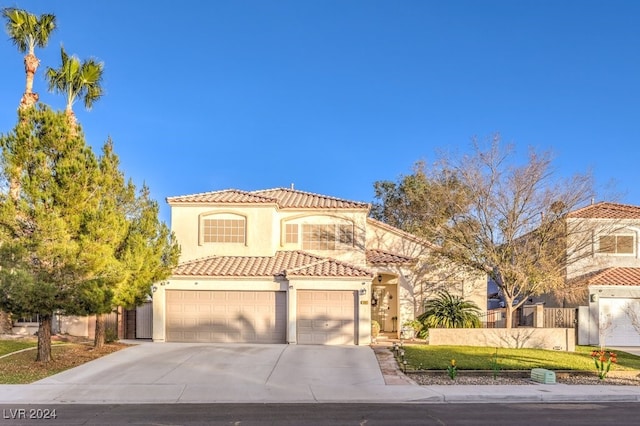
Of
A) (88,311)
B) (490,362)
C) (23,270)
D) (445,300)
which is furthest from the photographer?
(445,300)

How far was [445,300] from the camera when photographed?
26188mm

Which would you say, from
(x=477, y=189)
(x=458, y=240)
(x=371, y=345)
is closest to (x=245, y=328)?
(x=371, y=345)

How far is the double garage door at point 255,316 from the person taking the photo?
23828 millimetres

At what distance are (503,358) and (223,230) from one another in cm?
1376

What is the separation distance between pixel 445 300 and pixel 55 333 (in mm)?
17267

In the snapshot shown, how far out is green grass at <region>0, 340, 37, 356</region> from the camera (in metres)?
19.7

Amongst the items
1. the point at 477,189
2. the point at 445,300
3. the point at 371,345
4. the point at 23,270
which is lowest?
the point at 371,345

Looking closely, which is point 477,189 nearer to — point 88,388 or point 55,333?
point 88,388

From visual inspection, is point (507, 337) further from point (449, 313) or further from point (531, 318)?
point (531, 318)

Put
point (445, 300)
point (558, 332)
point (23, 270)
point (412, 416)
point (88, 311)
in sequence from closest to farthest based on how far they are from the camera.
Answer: point (412, 416) < point (23, 270) < point (88, 311) < point (558, 332) < point (445, 300)

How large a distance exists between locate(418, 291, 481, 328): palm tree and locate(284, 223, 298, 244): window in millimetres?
7012

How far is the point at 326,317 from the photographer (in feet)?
78.4

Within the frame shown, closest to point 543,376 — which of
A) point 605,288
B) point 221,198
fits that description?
point 605,288

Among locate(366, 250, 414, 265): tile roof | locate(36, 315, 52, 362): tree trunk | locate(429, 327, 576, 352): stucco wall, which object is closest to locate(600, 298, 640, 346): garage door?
locate(429, 327, 576, 352): stucco wall
